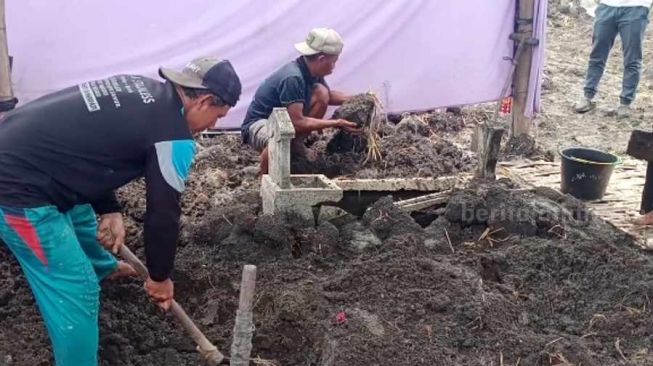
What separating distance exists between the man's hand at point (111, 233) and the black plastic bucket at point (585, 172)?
3.37 meters

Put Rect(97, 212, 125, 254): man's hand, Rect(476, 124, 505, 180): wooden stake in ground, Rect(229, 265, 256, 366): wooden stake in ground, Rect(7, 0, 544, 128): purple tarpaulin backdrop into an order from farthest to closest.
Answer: Rect(7, 0, 544, 128): purple tarpaulin backdrop
Rect(476, 124, 505, 180): wooden stake in ground
Rect(97, 212, 125, 254): man's hand
Rect(229, 265, 256, 366): wooden stake in ground

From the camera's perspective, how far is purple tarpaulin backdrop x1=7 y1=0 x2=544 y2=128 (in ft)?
19.0

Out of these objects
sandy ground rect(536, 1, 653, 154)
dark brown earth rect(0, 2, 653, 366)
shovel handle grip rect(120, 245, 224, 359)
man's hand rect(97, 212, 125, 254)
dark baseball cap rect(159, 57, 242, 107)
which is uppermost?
dark baseball cap rect(159, 57, 242, 107)

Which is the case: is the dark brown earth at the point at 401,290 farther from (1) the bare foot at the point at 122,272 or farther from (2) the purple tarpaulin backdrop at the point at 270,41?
(2) the purple tarpaulin backdrop at the point at 270,41

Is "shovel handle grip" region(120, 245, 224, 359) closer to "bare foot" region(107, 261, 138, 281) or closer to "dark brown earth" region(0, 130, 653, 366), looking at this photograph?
"dark brown earth" region(0, 130, 653, 366)

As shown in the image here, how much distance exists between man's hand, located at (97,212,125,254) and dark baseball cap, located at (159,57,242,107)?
0.73 metres

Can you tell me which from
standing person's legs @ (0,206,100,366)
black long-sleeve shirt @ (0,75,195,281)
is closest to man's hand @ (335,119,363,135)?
black long-sleeve shirt @ (0,75,195,281)

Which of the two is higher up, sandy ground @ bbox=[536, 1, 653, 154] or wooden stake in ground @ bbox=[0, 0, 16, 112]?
wooden stake in ground @ bbox=[0, 0, 16, 112]

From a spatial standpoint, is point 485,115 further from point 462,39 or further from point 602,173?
point 602,173

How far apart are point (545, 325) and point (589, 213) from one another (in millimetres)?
1523

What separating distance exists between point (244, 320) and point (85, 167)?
851mm

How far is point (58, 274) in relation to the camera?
2.95 meters

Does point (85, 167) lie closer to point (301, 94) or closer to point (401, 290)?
point (401, 290)

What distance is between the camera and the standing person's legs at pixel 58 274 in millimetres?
2900
